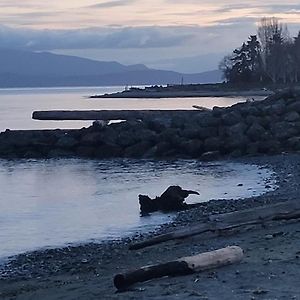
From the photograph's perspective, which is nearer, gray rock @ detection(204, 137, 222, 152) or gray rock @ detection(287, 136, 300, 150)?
gray rock @ detection(287, 136, 300, 150)

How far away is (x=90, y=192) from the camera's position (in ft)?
70.8

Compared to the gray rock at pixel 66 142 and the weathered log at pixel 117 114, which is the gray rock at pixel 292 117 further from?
the gray rock at pixel 66 142

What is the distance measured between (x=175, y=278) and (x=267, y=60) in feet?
296

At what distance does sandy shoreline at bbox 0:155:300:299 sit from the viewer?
7617mm

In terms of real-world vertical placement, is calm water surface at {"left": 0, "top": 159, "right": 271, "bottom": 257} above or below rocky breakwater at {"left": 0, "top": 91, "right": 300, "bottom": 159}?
below

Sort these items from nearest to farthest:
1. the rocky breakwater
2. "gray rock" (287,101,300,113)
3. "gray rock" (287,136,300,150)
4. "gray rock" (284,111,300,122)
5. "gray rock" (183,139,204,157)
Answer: "gray rock" (287,136,300,150)
the rocky breakwater
"gray rock" (183,139,204,157)
"gray rock" (284,111,300,122)
"gray rock" (287,101,300,113)

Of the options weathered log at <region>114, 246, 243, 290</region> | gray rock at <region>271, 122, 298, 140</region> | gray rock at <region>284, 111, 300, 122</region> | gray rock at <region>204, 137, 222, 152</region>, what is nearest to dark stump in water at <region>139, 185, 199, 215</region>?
weathered log at <region>114, 246, 243, 290</region>

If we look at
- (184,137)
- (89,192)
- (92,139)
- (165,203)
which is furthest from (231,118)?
(165,203)

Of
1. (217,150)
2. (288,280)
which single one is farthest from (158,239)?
(217,150)

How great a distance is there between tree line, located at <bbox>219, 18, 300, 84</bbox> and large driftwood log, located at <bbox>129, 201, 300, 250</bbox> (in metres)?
84.2

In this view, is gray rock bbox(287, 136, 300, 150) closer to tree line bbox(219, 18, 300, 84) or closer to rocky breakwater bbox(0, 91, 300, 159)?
rocky breakwater bbox(0, 91, 300, 159)

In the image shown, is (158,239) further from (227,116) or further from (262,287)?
(227,116)

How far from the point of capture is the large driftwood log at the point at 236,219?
11.3 m

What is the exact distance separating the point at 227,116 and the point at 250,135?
8.09ft
